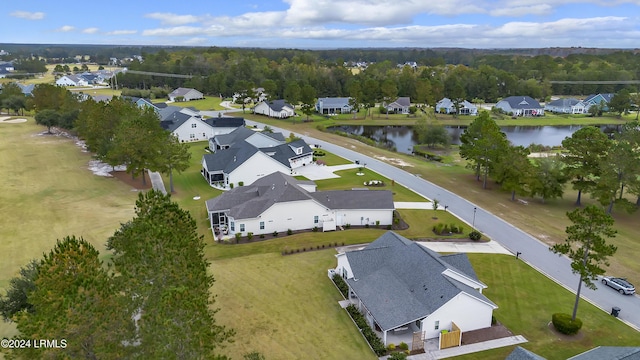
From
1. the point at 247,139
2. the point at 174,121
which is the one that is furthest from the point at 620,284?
the point at 174,121

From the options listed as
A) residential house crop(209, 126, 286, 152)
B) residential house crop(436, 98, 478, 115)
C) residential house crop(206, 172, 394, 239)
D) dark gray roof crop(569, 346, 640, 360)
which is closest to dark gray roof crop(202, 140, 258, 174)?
residential house crop(209, 126, 286, 152)

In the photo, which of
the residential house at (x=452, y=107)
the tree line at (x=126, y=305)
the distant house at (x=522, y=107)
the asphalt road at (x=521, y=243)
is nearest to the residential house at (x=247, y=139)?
the asphalt road at (x=521, y=243)

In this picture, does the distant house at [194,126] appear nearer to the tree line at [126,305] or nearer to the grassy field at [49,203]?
the grassy field at [49,203]

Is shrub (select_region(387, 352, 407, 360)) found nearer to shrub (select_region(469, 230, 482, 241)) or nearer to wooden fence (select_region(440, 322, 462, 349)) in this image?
wooden fence (select_region(440, 322, 462, 349))

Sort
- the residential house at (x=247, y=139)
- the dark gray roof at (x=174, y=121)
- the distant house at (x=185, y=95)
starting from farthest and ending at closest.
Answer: the distant house at (x=185, y=95) → the dark gray roof at (x=174, y=121) → the residential house at (x=247, y=139)

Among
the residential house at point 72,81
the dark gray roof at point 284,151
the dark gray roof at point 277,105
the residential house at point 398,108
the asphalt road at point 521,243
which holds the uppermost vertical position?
the residential house at point 72,81

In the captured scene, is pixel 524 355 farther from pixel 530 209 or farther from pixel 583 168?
pixel 583 168

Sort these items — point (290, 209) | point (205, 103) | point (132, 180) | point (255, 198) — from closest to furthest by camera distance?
point (290, 209) → point (255, 198) → point (132, 180) → point (205, 103)
